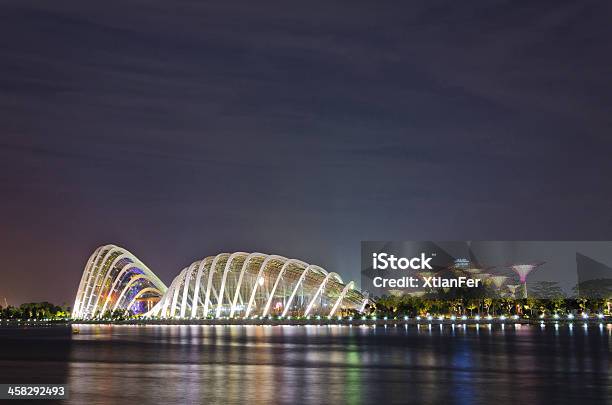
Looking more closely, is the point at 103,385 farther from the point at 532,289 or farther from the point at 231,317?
the point at 532,289

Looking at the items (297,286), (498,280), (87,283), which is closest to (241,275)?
(297,286)

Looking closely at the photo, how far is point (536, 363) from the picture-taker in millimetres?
44219

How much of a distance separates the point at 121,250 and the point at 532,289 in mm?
97613

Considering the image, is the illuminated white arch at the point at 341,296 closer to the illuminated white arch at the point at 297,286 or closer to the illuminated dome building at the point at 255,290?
the illuminated dome building at the point at 255,290

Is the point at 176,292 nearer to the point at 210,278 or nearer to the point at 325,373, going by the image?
the point at 210,278

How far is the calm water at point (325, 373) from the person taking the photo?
30094mm

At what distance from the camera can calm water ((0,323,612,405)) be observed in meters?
30.1

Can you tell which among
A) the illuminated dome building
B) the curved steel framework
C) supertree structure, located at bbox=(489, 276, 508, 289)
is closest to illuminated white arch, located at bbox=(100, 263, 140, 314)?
the curved steel framework

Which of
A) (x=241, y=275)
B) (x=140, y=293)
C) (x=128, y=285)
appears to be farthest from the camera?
(x=140, y=293)

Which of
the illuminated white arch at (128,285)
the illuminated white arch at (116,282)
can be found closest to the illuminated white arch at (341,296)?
the illuminated white arch at (128,285)

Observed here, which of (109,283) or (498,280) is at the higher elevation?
(498,280)

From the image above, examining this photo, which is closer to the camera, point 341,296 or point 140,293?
point 341,296

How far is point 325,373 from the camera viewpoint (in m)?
39.0

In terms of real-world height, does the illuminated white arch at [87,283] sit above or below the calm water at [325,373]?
above
